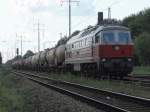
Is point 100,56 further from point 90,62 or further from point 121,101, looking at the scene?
point 121,101

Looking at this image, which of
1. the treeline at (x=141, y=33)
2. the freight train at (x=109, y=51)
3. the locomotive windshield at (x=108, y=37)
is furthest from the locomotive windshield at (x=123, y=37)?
the treeline at (x=141, y=33)

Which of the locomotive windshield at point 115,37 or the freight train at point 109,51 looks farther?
the locomotive windshield at point 115,37

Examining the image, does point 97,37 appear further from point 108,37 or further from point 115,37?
point 115,37

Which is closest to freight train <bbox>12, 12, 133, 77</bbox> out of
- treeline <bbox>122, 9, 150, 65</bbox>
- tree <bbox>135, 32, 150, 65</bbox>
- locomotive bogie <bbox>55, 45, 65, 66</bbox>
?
locomotive bogie <bbox>55, 45, 65, 66</bbox>

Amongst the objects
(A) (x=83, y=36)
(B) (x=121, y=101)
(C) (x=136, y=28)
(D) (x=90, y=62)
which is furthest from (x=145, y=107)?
(C) (x=136, y=28)

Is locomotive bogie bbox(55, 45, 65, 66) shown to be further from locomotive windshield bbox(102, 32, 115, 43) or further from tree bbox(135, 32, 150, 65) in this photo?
tree bbox(135, 32, 150, 65)

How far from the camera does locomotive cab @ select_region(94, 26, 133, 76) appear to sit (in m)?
28.8

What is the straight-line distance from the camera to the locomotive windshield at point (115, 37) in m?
29.1

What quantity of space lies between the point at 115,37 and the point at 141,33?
60138 mm

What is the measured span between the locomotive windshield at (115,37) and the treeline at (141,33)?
3885cm

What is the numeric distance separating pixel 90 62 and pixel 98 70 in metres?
2.09

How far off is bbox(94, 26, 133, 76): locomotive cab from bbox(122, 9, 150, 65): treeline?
128 feet

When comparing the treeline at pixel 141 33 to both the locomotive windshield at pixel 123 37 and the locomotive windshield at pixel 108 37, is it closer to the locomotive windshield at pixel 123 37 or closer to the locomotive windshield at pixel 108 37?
the locomotive windshield at pixel 123 37

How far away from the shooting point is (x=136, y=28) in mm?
97500
